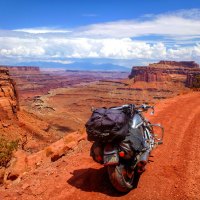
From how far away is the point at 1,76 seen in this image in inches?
1783

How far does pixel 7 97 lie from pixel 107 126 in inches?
1542

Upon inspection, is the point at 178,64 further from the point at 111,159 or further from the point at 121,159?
the point at 111,159

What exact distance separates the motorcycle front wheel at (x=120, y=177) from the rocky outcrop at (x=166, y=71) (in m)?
140

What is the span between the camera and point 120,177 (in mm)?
7086

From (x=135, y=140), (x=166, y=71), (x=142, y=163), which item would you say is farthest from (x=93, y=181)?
(x=166, y=71)

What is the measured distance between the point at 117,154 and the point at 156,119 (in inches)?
290

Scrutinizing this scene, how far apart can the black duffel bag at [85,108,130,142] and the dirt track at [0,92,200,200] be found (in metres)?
1.37

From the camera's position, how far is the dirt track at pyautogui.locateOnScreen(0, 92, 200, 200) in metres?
7.34

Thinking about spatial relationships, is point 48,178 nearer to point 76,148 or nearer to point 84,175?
point 84,175

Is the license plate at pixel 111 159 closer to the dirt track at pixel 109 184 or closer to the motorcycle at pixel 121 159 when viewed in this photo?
the motorcycle at pixel 121 159

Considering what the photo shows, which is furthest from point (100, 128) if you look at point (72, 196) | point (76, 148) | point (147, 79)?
point (147, 79)

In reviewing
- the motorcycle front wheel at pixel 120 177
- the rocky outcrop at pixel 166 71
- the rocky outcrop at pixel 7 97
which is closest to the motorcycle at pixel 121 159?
the motorcycle front wheel at pixel 120 177

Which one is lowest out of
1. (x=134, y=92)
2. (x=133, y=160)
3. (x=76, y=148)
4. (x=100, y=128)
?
(x=134, y=92)

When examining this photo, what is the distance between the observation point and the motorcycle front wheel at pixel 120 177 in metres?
7.07
